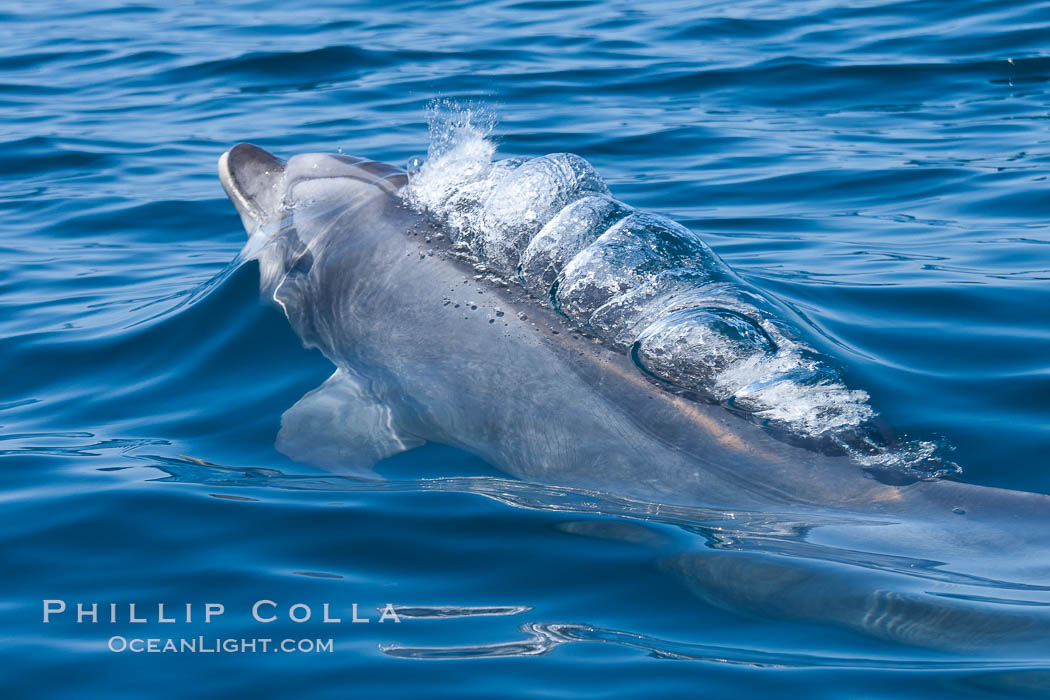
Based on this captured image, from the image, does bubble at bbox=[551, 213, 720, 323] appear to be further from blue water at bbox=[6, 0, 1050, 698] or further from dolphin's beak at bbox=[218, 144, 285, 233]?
dolphin's beak at bbox=[218, 144, 285, 233]

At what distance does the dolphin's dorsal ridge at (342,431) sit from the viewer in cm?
656

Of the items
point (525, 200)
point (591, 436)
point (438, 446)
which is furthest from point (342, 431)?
point (525, 200)

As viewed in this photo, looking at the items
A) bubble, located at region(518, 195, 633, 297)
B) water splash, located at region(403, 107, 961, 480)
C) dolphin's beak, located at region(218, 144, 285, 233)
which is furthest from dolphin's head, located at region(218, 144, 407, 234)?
bubble, located at region(518, 195, 633, 297)

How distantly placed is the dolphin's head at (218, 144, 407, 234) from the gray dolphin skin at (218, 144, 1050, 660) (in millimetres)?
14

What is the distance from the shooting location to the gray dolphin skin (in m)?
4.77

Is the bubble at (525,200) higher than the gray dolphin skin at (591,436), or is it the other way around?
the bubble at (525,200)

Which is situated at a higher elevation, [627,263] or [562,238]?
[562,238]

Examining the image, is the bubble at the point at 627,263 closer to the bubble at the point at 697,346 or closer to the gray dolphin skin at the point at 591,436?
the gray dolphin skin at the point at 591,436

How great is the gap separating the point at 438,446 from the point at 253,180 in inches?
115

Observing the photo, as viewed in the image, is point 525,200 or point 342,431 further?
point 525,200

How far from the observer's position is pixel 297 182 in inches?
324

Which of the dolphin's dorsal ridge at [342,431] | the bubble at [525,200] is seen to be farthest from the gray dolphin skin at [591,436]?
the bubble at [525,200]

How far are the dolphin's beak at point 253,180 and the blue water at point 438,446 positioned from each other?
43 centimetres

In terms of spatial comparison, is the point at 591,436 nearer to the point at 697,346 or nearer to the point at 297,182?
the point at 697,346
